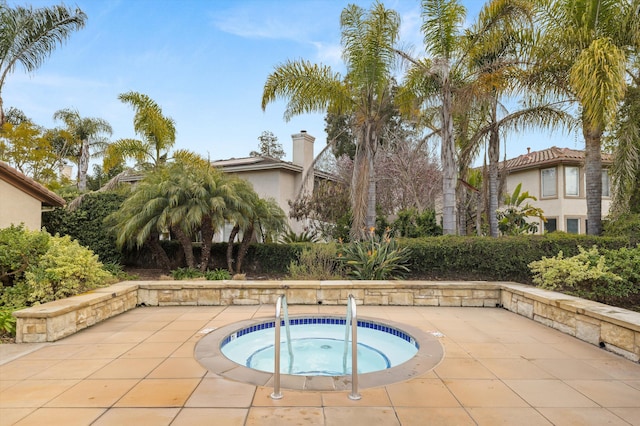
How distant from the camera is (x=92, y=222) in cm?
1177

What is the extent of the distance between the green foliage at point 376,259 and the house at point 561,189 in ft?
45.4

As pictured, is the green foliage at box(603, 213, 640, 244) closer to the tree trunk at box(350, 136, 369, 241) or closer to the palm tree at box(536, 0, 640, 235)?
the palm tree at box(536, 0, 640, 235)

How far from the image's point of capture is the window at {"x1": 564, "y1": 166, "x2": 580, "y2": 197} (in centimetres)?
2039

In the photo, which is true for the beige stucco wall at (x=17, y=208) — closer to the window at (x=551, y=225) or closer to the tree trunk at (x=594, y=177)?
the tree trunk at (x=594, y=177)

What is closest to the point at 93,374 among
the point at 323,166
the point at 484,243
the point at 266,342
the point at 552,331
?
the point at 266,342

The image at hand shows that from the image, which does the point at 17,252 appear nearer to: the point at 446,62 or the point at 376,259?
the point at 376,259

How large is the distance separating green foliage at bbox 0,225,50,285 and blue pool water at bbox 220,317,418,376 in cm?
444

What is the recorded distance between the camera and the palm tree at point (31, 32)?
13.8 metres

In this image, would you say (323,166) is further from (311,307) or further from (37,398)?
(37,398)

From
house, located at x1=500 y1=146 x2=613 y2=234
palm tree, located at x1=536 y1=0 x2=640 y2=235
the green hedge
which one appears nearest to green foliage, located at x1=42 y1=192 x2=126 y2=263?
the green hedge

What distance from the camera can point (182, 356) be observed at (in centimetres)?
468

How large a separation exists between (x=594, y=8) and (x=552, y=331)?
8.60 meters

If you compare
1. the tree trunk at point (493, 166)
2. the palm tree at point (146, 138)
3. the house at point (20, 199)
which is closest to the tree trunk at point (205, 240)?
the house at point (20, 199)

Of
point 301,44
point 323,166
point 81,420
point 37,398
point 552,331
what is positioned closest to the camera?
point 81,420
